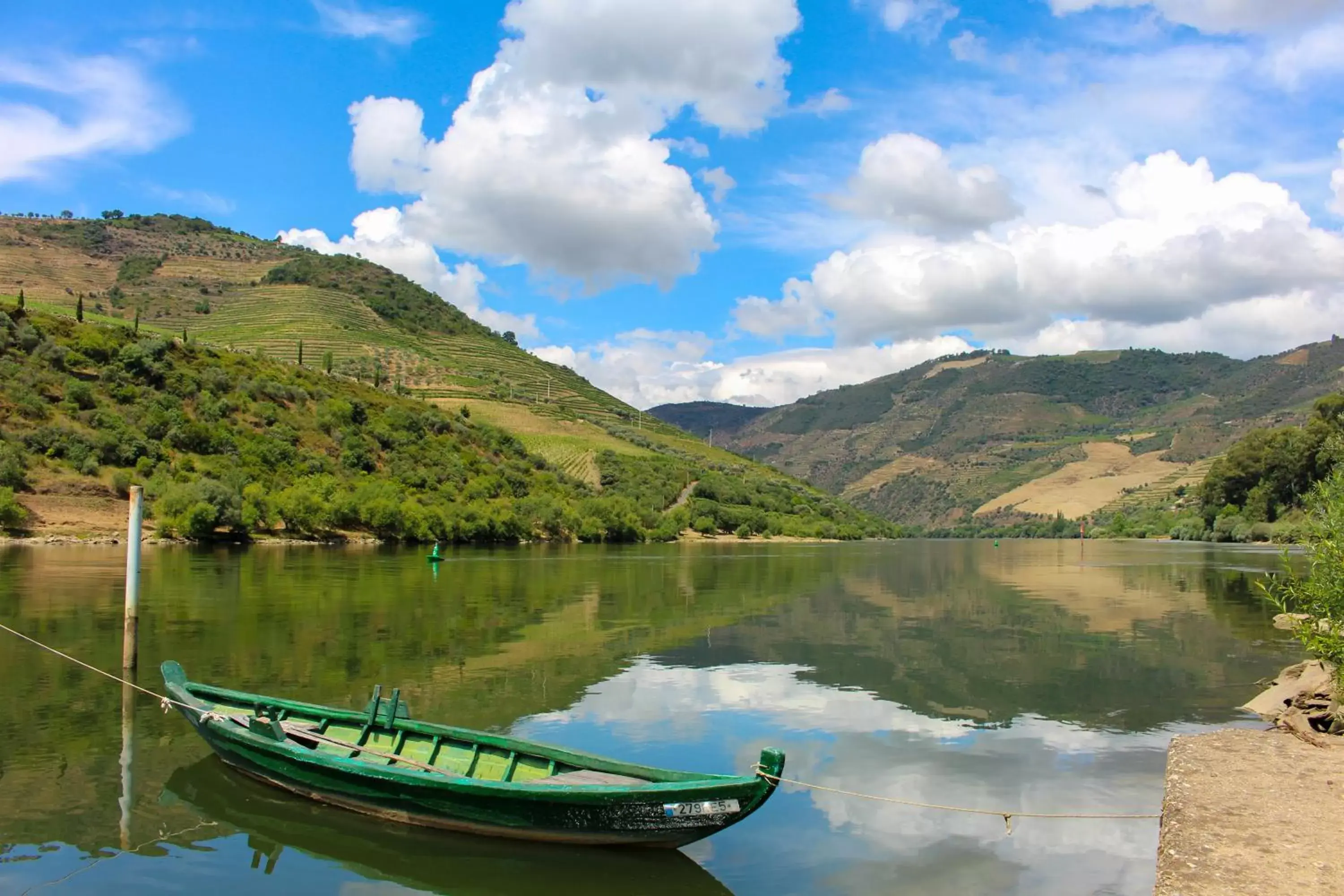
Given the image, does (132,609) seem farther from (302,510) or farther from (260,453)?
(260,453)

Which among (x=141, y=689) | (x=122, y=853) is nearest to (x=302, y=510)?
(x=141, y=689)

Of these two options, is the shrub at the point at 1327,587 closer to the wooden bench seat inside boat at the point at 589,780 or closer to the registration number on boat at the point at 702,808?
the registration number on boat at the point at 702,808

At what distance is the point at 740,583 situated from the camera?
183 ft

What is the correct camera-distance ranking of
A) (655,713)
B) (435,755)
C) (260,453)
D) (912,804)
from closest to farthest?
1. (912,804)
2. (435,755)
3. (655,713)
4. (260,453)

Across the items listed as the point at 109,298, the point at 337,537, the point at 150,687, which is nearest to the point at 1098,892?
the point at 150,687

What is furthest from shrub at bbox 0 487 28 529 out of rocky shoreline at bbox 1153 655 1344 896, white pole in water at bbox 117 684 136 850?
rocky shoreline at bbox 1153 655 1344 896

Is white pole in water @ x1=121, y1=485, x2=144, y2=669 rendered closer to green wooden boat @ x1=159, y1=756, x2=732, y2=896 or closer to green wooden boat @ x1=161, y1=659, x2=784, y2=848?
green wooden boat @ x1=161, y1=659, x2=784, y2=848

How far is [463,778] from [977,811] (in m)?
6.55

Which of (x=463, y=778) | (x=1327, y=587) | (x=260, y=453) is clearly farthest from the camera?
(x=260, y=453)

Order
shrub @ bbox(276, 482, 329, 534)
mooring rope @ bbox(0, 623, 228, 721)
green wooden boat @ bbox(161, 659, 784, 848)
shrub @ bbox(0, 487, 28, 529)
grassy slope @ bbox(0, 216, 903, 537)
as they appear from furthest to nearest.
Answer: grassy slope @ bbox(0, 216, 903, 537)
shrub @ bbox(276, 482, 329, 534)
shrub @ bbox(0, 487, 28, 529)
mooring rope @ bbox(0, 623, 228, 721)
green wooden boat @ bbox(161, 659, 784, 848)

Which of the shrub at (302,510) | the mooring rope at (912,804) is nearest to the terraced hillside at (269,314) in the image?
the shrub at (302,510)

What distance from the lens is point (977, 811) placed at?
1192cm

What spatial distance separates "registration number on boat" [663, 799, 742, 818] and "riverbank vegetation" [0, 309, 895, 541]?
219ft

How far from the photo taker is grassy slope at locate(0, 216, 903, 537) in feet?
447
